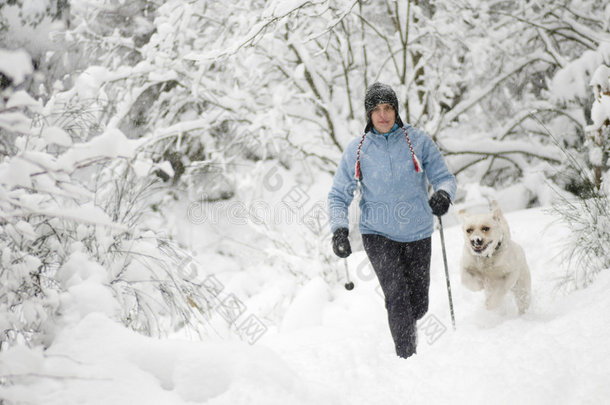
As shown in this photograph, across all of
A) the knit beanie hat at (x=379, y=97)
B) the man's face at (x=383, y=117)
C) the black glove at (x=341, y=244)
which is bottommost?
the black glove at (x=341, y=244)

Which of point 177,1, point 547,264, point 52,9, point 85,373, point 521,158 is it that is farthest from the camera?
point 521,158

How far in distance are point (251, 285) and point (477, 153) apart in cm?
450

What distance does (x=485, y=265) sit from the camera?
3062 millimetres

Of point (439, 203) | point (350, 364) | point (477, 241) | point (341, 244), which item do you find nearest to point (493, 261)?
point (477, 241)

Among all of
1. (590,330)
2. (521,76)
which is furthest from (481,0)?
(590,330)

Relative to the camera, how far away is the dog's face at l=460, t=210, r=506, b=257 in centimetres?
300

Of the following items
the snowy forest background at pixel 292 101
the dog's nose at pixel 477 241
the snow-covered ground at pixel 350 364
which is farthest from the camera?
the snowy forest background at pixel 292 101

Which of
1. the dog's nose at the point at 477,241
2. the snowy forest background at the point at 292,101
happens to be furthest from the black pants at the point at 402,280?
the snowy forest background at the point at 292,101

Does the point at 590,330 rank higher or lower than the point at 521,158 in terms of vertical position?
higher

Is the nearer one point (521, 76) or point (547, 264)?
point (547, 264)

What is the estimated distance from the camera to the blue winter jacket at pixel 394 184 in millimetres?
2762

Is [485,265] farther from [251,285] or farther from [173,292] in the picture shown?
[251,285]

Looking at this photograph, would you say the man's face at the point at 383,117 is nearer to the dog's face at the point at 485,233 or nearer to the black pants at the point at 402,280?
the black pants at the point at 402,280

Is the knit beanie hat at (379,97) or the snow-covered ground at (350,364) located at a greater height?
the knit beanie hat at (379,97)
